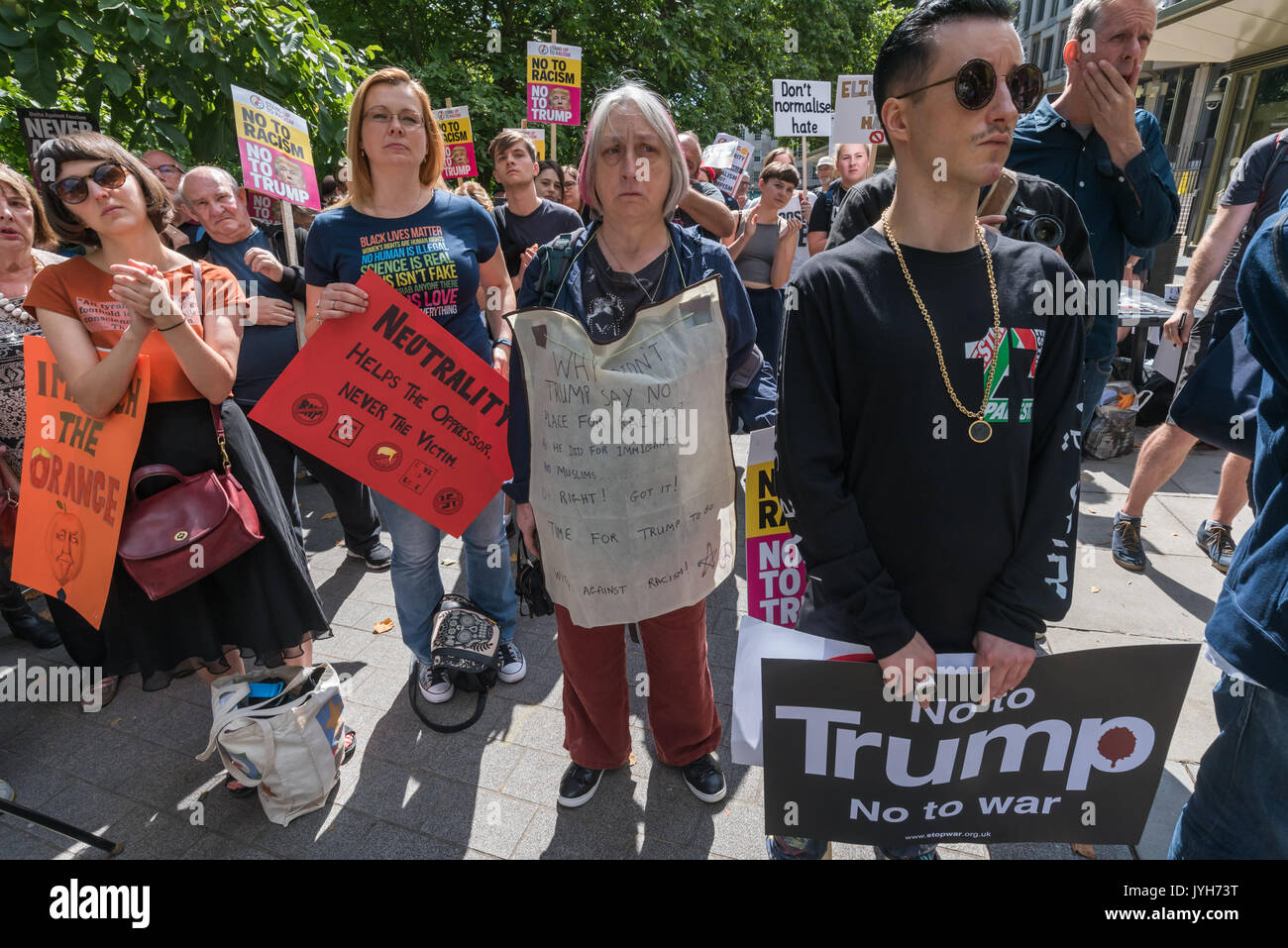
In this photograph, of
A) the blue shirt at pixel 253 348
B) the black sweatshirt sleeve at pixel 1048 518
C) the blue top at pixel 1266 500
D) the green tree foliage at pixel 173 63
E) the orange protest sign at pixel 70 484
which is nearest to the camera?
the blue top at pixel 1266 500

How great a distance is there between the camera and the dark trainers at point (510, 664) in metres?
3.10

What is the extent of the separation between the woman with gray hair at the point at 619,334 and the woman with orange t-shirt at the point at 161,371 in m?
1.04

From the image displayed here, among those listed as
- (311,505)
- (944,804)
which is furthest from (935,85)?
(311,505)

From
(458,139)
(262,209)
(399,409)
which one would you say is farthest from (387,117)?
(458,139)

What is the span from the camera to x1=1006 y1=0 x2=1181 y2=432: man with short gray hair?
2227mm

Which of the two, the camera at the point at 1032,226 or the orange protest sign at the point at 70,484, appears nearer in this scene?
the camera at the point at 1032,226

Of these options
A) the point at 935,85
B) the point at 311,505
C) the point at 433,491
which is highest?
the point at 935,85

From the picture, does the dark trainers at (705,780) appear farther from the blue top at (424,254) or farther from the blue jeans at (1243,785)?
the blue top at (424,254)

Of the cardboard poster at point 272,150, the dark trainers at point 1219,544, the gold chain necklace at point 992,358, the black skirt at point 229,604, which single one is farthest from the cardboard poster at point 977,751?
the cardboard poster at point 272,150

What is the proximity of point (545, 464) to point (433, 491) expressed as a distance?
97 cm

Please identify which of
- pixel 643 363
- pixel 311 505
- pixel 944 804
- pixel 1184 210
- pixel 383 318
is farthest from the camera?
pixel 1184 210

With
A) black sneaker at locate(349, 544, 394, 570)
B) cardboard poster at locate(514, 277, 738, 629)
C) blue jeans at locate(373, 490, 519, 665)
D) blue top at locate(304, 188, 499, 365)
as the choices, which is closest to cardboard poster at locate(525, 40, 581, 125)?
black sneaker at locate(349, 544, 394, 570)

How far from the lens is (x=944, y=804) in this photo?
1.62 metres

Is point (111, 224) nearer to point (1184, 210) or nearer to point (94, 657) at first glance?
point (94, 657)
